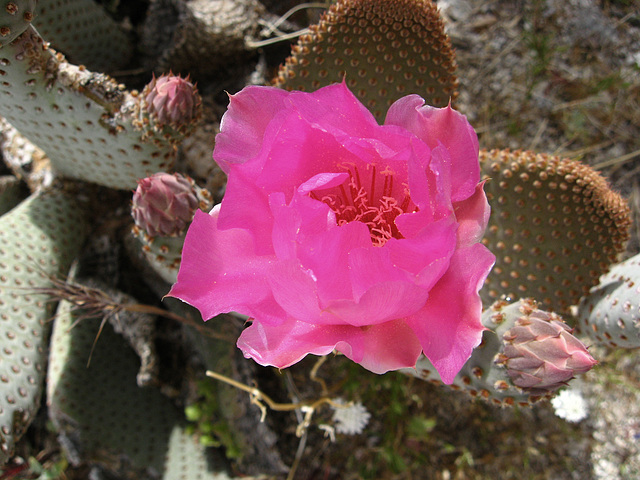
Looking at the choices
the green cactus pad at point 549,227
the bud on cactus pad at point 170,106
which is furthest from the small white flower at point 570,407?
the bud on cactus pad at point 170,106

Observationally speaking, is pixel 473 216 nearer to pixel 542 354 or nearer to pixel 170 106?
pixel 542 354

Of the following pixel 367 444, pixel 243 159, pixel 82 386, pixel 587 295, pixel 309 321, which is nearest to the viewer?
pixel 309 321

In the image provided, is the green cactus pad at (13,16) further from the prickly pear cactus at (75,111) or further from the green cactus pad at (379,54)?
the green cactus pad at (379,54)

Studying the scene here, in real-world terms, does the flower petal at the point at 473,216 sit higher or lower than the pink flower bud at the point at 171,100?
lower

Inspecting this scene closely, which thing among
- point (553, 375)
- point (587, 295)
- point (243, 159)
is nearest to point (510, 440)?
point (587, 295)

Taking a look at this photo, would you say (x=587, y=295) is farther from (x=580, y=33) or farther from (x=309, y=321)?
(x=580, y=33)

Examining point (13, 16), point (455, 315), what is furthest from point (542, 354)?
point (13, 16)

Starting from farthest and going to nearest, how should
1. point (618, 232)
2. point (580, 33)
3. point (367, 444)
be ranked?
1. point (580, 33)
2. point (367, 444)
3. point (618, 232)
